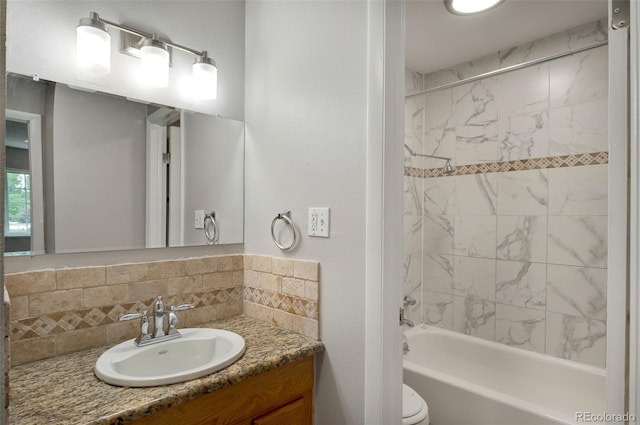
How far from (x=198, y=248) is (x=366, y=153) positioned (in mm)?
903

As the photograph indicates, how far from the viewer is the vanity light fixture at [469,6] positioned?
1.83 meters

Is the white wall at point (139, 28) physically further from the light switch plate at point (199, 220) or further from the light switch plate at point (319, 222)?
the light switch plate at point (319, 222)

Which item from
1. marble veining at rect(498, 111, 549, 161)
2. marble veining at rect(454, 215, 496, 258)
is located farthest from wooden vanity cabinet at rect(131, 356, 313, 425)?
marble veining at rect(498, 111, 549, 161)

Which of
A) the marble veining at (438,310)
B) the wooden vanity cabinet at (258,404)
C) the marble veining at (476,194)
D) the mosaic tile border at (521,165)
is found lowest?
the marble veining at (438,310)

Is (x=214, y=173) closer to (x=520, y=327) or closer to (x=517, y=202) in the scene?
(x=517, y=202)

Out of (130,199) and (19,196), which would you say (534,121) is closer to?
(130,199)

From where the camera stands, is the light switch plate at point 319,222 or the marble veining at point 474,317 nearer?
the light switch plate at point 319,222

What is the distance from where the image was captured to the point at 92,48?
49.7 inches

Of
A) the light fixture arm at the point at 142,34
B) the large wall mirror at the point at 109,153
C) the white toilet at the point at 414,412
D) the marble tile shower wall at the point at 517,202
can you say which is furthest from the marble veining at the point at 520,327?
the light fixture arm at the point at 142,34

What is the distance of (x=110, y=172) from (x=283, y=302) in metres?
0.88

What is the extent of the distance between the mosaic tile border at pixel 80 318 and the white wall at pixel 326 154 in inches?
16.3

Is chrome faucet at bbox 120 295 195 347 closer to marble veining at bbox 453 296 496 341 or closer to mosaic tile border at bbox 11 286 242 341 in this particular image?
mosaic tile border at bbox 11 286 242 341

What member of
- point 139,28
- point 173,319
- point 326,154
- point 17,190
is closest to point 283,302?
point 173,319

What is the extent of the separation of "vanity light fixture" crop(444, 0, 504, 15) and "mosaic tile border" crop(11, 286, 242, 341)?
1969mm
